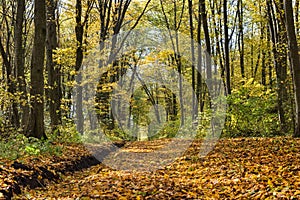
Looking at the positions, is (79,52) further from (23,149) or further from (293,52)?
(293,52)

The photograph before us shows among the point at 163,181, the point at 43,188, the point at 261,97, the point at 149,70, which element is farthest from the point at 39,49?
the point at 149,70

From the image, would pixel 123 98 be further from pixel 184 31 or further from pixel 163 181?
pixel 163 181

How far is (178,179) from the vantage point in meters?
6.83

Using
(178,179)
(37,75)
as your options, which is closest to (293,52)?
(178,179)

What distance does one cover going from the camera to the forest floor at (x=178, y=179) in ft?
16.8

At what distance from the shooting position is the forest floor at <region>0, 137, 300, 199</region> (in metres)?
5.13

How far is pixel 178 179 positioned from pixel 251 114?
28.7 ft

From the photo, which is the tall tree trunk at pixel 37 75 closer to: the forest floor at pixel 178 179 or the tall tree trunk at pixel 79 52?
the forest floor at pixel 178 179

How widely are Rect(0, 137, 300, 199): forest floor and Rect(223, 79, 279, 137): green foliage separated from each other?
5.68m

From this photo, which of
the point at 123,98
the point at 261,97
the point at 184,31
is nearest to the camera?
the point at 261,97

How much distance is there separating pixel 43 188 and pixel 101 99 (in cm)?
1421

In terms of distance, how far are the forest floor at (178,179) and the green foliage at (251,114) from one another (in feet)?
18.6

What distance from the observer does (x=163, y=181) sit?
6.49m

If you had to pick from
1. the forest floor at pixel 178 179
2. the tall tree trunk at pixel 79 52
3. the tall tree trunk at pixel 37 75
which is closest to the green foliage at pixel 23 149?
the forest floor at pixel 178 179
